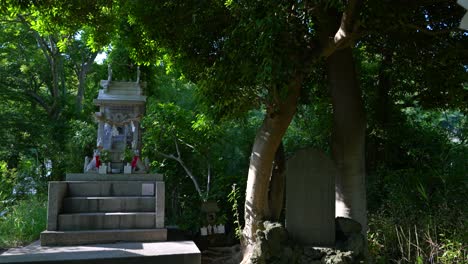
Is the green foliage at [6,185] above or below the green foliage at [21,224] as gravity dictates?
above

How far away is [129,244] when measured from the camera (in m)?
6.33

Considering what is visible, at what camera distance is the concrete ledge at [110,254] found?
17.1 ft

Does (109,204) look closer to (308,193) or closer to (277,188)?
(277,188)

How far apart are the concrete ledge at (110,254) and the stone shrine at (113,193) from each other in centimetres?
35

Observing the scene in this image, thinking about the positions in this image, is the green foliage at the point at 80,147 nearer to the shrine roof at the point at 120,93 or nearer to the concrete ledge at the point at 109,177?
the shrine roof at the point at 120,93

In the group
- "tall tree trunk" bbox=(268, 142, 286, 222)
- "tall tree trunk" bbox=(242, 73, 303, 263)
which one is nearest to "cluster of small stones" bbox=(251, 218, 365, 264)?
"tall tree trunk" bbox=(242, 73, 303, 263)

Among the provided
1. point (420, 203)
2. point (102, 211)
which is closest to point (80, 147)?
point (102, 211)

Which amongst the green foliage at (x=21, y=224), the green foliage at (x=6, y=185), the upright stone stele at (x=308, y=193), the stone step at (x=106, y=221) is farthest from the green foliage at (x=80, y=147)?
the upright stone stele at (x=308, y=193)

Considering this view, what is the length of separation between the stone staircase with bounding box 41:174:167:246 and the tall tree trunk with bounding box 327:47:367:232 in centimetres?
326

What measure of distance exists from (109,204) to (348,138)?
463 centimetres

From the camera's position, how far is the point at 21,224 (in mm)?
7891

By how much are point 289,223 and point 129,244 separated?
275cm

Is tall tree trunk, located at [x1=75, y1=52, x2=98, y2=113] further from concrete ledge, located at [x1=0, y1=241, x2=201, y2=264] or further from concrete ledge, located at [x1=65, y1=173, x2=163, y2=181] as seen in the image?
concrete ledge, located at [x1=0, y1=241, x2=201, y2=264]

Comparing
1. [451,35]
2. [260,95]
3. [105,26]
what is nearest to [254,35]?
[260,95]
